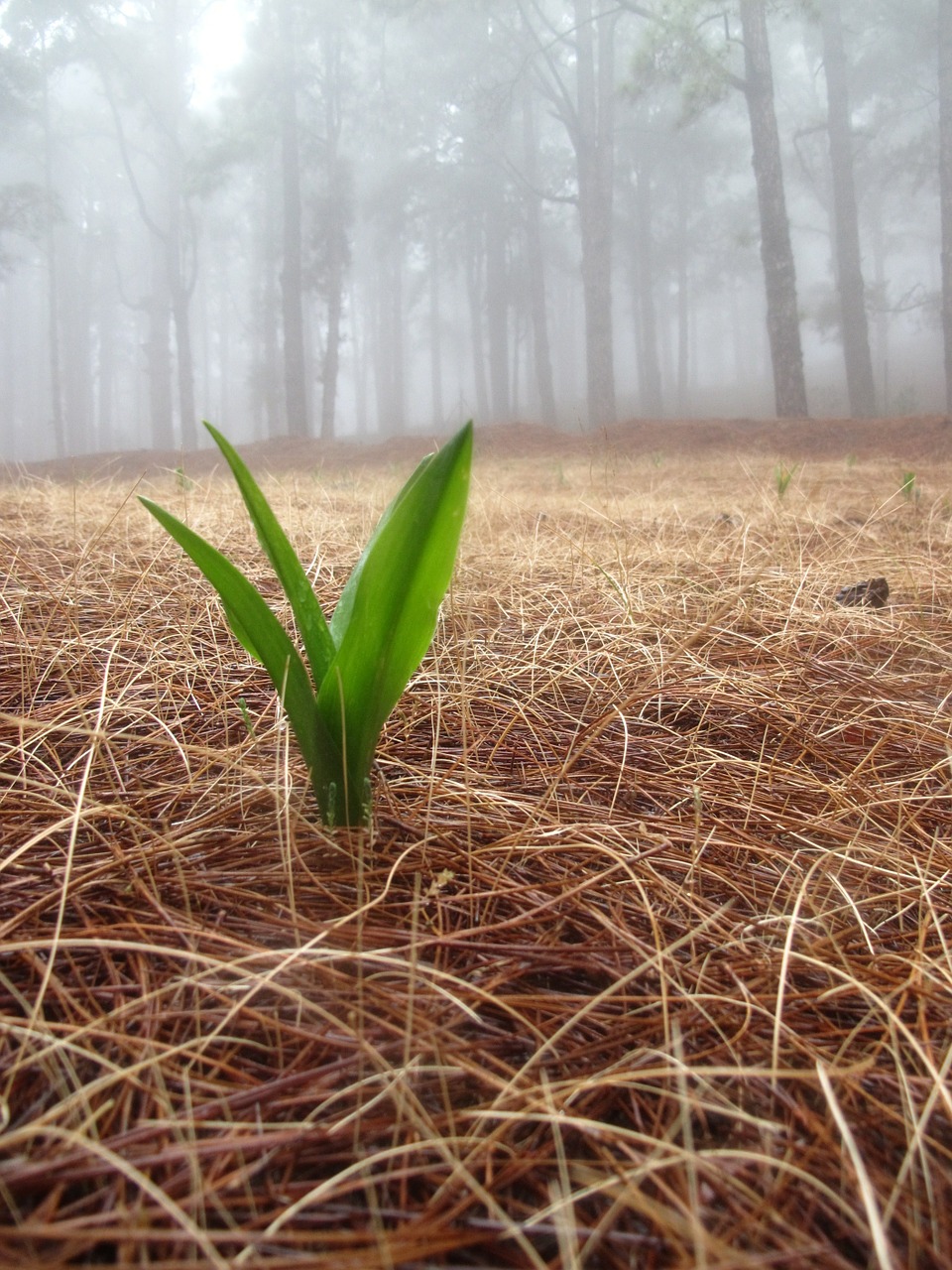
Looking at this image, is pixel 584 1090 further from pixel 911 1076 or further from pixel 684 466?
pixel 684 466

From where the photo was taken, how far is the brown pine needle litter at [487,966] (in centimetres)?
36

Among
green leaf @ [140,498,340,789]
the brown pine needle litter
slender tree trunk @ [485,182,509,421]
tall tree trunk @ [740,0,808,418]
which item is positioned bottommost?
the brown pine needle litter

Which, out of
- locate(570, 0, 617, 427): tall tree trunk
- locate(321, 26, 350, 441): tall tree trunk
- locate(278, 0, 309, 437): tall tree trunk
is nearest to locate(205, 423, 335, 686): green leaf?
locate(570, 0, 617, 427): tall tree trunk

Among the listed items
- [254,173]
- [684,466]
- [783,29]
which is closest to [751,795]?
[684,466]

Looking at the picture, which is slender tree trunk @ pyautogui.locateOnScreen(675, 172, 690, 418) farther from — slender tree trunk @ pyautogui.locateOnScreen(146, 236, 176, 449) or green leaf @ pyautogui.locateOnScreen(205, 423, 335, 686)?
green leaf @ pyautogui.locateOnScreen(205, 423, 335, 686)

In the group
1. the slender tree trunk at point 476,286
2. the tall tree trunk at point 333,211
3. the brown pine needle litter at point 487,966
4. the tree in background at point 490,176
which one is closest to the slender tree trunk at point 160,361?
the tree in background at point 490,176

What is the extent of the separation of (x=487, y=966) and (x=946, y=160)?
12695 millimetres

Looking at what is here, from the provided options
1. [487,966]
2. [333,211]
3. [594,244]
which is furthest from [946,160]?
[487,966]

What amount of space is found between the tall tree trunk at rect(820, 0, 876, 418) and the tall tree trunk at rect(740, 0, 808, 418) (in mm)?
1856

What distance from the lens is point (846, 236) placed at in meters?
10.2

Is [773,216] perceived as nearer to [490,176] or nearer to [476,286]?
[490,176]

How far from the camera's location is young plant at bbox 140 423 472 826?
630mm

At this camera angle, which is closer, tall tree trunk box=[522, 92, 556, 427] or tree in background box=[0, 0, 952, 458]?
tree in background box=[0, 0, 952, 458]

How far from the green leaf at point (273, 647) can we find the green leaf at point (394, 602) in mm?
15
